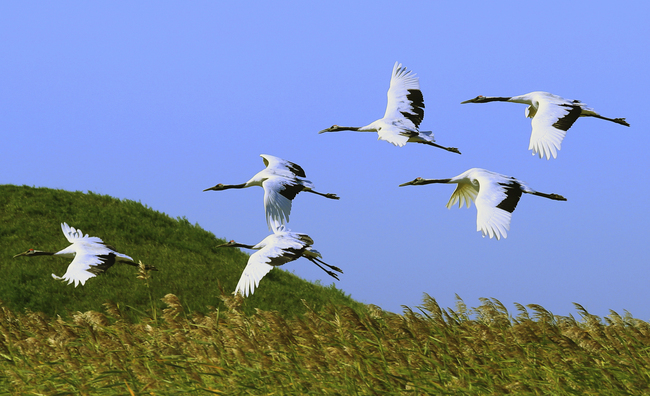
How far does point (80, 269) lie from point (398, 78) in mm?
5298

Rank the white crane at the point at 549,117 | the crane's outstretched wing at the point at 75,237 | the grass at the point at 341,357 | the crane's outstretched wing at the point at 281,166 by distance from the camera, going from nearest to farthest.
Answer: the grass at the point at 341,357 → the white crane at the point at 549,117 → the crane's outstretched wing at the point at 281,166 → the crane's outstretched wing at the point at 75,237

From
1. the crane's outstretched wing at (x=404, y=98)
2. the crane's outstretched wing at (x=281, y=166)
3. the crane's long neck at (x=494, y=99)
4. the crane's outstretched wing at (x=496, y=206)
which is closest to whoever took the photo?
the crane's outstretched wing at (x=496, y=206)

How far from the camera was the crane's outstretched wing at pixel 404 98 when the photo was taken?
344 inches

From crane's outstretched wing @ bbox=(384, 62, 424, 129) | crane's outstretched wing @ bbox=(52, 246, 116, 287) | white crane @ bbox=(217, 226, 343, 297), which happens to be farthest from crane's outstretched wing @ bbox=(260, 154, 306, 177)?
crane's outstretched wing @ bbox=(52, 246, 116, 287)

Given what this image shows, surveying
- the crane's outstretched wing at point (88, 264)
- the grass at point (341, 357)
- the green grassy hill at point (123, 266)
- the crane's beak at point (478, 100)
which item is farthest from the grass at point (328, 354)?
the crane's beak at point (478, 100)

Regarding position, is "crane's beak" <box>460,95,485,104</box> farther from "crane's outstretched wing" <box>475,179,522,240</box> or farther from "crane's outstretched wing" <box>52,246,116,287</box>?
"crane's outstretched wing" <box>52,246,116,287</box>

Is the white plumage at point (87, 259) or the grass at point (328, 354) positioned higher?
the white plumage at point (87, 259)

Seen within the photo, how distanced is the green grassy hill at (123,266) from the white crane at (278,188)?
2607 mm

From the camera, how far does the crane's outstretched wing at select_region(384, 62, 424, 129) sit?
8.73m

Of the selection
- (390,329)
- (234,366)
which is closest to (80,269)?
(234,366)

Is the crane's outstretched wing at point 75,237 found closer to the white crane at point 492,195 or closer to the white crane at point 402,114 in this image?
the white crane at point 402,114

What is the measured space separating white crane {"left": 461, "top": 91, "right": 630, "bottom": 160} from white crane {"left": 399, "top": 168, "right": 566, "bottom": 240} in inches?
24.7

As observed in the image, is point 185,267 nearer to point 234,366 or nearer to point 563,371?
point 234,366

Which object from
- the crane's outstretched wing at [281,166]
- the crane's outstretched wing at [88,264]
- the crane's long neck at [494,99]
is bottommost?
the crane's outstretched wing at [88,264]
